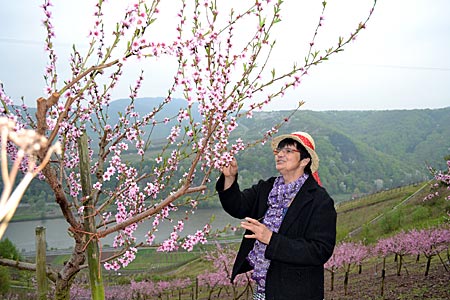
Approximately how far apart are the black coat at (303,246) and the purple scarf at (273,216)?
10 centimetres

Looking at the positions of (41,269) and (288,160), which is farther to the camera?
(288,160)

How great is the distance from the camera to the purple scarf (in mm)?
3977

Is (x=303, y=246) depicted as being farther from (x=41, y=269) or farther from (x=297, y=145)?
(x=41, y=269)

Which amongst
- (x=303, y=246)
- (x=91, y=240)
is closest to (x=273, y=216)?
(x=303, y=246)

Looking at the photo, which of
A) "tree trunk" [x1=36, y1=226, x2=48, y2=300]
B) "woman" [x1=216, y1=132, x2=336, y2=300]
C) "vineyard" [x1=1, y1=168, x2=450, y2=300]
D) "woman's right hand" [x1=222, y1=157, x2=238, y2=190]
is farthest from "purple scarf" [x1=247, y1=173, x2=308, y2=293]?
"vineyard" [x1=1, y1=168, x2=450, y2=300]

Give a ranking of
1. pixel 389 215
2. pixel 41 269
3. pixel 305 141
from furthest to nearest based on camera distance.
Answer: pixel 389 215 < pixel 305 141 < pixel 41 269

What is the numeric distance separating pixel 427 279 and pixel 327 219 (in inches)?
603

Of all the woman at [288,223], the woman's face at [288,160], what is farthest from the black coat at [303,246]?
the woman's face at [288,160]

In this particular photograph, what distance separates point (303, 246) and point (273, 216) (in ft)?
1.96

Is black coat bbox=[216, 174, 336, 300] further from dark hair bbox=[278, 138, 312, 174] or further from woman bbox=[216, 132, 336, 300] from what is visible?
dark hair bbox=[278, 138, 312, 174]

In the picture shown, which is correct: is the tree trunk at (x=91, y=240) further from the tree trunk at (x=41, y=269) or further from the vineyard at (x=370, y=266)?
the vineyard at (x=370, y=266)

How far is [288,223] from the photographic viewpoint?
3.80 meters

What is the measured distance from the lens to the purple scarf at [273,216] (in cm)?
398

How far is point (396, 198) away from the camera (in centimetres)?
7212
